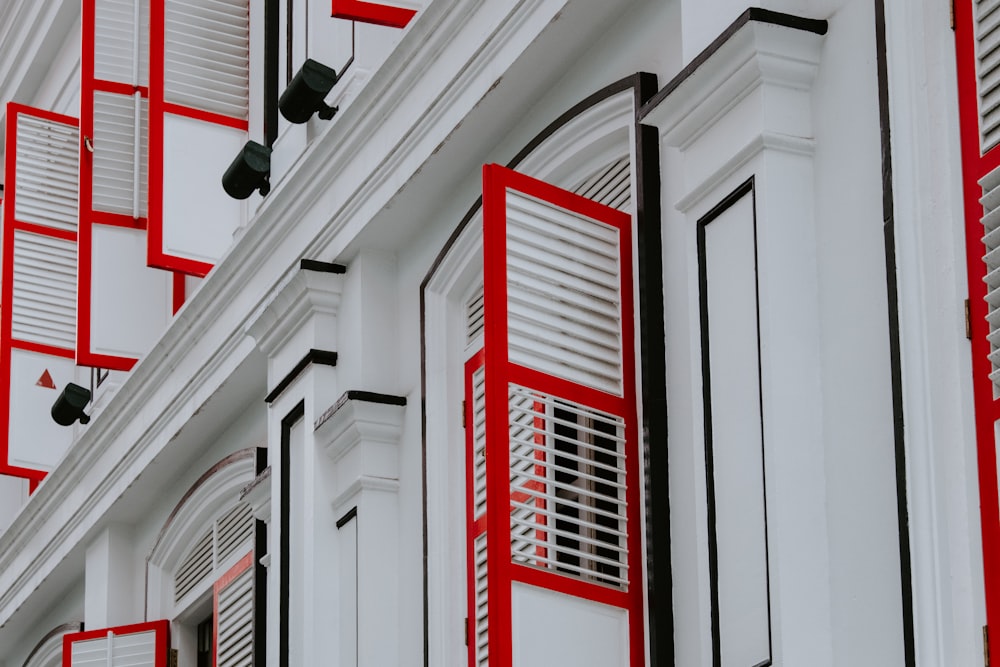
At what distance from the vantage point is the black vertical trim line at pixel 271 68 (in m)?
11.4

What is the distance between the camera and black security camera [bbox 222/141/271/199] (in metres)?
10.8

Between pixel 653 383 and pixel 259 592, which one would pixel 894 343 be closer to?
pixel 653 383

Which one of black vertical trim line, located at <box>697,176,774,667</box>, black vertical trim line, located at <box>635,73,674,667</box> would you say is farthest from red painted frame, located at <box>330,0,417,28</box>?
black vertical trim line, located at <box>697,176,774,667</box>

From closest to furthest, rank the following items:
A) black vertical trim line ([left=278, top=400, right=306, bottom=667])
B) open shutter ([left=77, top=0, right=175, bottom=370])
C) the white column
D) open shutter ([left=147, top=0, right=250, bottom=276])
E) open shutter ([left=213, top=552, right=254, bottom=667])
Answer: black vertical trim line ([left=278, top=400, right=306, bottom=667])
open shutter ([left=213, top=552, right=254, bottom=667])
open shutter ([left=147, top=0, right=250, bottom=276])
open shutter ([left=77, top=0, right=175, bottom=370])
the white column

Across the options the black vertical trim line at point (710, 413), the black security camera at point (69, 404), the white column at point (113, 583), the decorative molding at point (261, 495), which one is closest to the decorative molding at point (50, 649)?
the white column at point (113, 583)

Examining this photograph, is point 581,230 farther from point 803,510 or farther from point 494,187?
point 803,510

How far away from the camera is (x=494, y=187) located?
23.8ft

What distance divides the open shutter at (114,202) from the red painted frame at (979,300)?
281 inches

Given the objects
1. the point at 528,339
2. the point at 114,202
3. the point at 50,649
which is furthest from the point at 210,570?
the point at 528,339

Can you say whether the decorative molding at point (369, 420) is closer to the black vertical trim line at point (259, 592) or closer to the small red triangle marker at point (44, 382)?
the black vertical trim line at point (259, 592)

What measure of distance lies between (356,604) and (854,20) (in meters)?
3.77

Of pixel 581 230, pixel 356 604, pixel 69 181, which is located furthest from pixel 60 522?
pixel 581 230

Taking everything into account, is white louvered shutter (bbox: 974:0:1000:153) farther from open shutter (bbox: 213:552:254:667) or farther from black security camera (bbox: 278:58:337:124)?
open shutter (bbox: 213:552:254:667)

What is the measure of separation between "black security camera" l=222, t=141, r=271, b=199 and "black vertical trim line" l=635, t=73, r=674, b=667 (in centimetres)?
353
